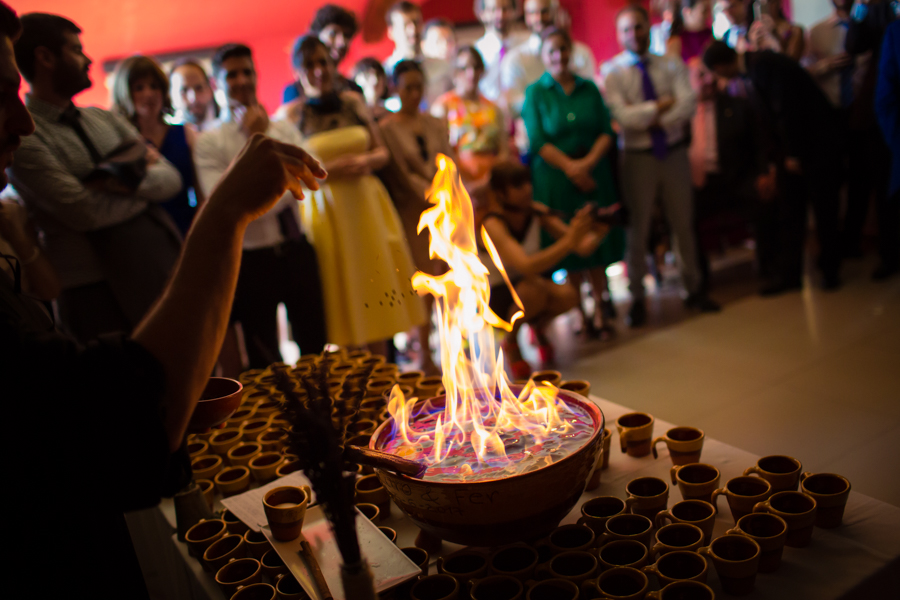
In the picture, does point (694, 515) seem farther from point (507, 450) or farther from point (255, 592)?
point (255, 592)

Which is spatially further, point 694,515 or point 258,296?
point 258,296

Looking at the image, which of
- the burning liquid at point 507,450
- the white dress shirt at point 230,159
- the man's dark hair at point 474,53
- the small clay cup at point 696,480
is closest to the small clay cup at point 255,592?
the burning liquid at point 507,450

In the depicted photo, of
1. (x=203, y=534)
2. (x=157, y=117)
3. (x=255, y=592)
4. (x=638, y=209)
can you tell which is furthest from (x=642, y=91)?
(x=255, y=592)

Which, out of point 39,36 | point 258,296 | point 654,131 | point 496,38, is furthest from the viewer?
point 496,38

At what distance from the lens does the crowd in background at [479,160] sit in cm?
257

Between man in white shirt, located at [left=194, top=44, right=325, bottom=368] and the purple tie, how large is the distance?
2264mm

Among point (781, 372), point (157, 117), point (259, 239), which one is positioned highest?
point (157, 117)

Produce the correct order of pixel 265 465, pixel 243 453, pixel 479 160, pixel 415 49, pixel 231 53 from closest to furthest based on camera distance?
pixel 265 465
pixel 243 453
pixel 231 53
pixel 479 160
pixel 415 49

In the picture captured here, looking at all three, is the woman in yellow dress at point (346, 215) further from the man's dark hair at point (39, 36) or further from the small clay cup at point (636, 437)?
the small clay cup at point (636, 437)

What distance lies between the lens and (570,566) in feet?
3.69

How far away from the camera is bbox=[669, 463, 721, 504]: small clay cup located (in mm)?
1289

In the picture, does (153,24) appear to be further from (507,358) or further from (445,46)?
A: (507,358)

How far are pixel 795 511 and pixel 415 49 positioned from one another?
379 centimetres

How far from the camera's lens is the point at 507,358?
3.72 meters
